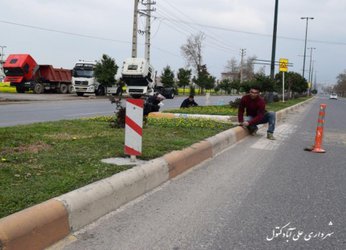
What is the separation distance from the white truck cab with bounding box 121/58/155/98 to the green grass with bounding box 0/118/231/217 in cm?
2336

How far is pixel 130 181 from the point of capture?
5.40m

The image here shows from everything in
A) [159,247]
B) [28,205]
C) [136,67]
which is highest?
[136,67]

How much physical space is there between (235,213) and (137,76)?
1186 inches

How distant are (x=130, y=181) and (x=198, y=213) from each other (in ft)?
3.25

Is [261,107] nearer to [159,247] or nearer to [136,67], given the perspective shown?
[159,247]

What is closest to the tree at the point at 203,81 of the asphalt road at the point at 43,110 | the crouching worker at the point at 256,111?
the asphalt road at the point at 43,110

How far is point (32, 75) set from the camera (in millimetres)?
40812

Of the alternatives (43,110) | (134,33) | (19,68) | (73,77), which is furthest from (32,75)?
(43,110)

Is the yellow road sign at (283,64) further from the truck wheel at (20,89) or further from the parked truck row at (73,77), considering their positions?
the truck wheel at (20,89)

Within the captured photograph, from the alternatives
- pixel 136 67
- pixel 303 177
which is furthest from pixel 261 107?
pixel 136 67

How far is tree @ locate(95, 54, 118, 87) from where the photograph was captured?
3969 centimetres

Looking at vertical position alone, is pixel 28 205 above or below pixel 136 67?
below

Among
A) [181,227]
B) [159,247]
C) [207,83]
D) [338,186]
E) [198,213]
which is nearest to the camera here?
[159,247]

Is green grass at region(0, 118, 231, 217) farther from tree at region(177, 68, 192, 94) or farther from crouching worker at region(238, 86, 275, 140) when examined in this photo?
tree at region(177, 68, 192, 94)
